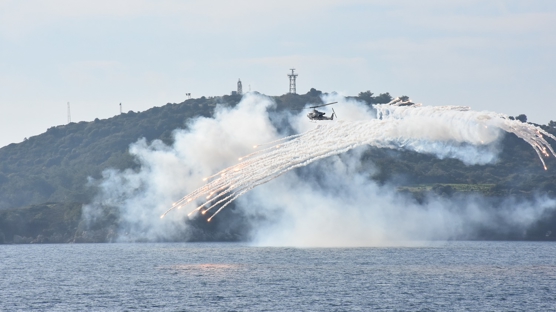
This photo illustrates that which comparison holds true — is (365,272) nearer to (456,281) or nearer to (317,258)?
(456,281)

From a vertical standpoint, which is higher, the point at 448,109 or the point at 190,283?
the point at 448,109

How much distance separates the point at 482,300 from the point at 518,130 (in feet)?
74.6

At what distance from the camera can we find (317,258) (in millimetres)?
167500

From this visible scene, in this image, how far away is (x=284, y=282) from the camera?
416ft

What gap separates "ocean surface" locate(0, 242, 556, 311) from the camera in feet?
349

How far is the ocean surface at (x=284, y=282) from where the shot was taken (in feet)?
349

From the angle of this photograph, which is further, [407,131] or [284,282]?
[284,282]

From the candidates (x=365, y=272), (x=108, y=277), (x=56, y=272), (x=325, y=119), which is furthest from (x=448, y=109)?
(x=56, y=272)

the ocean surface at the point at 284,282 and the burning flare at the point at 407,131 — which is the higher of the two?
the burning flare at the point at 407,131

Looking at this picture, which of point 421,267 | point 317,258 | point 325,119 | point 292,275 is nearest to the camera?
point 325,119

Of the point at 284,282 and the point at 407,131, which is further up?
the point at 407,131

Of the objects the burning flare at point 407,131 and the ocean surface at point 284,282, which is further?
the ocean surface at point 284,282

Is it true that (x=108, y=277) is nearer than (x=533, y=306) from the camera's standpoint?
No

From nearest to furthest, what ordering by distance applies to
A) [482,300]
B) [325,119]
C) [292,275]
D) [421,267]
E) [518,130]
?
1. [518,130]
2. [482,300]
3. [325,119]
4. [292,275]
5. [421,267]
